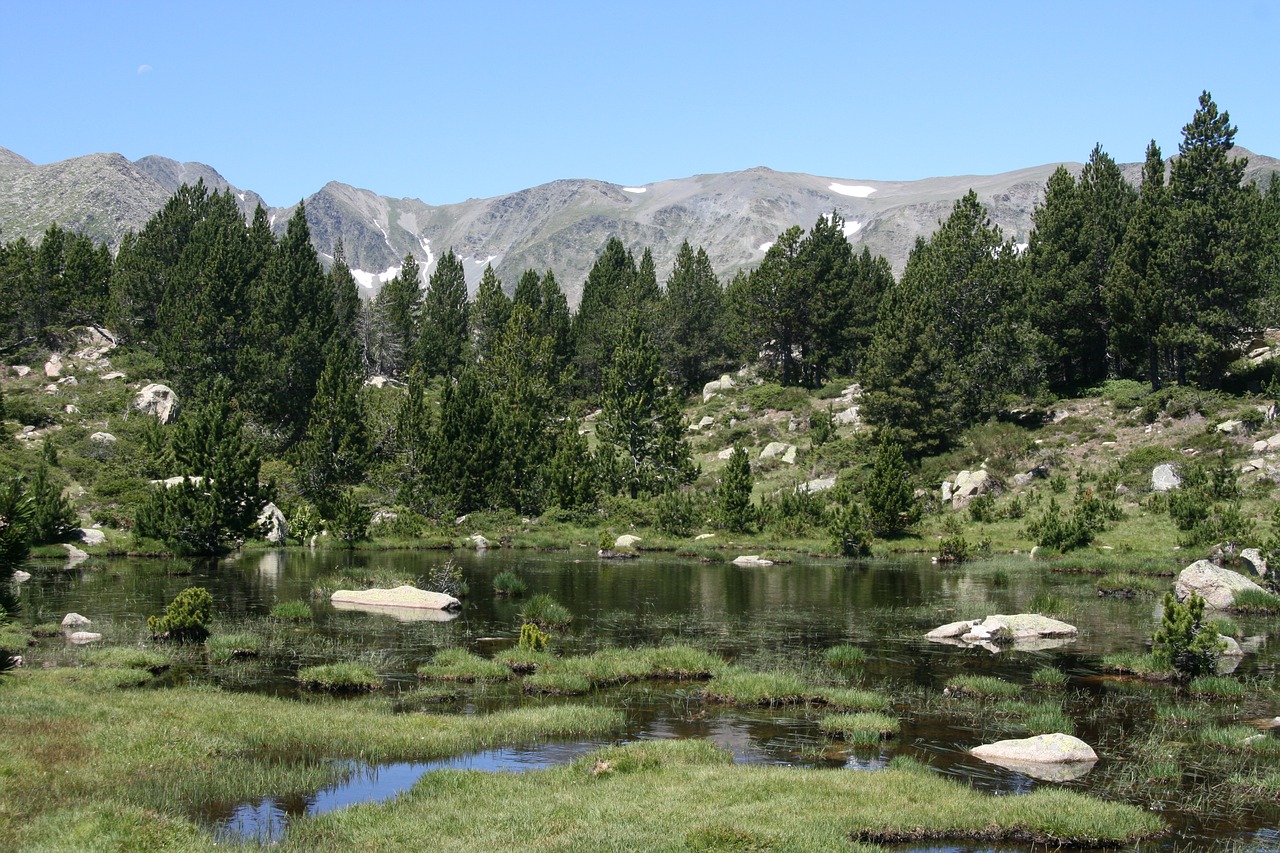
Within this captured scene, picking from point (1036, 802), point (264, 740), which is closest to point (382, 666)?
point (264, 740)

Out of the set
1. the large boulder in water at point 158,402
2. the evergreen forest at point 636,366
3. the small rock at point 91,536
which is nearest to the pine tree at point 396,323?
the evergreen forest at point 636,366

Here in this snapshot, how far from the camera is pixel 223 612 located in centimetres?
3462

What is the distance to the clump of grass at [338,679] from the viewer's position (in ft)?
76.5

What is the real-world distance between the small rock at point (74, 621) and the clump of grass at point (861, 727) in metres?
23.6

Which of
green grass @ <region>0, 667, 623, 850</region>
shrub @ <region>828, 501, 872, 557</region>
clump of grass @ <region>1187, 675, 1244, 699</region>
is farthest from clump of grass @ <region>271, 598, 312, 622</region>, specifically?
shrub @ <region>828, 501, 872, 557</region>

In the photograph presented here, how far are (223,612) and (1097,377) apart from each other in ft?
260

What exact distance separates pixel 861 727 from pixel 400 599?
24.1 meters

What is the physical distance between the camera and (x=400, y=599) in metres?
39.1

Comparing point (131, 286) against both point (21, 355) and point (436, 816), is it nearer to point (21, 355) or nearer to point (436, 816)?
point (21, 355)

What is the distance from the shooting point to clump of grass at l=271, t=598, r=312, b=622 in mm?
33531

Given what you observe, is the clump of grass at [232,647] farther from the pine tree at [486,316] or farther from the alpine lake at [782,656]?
the pine tree at [486,316]

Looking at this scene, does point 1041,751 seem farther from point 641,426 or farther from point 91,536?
point 641,426

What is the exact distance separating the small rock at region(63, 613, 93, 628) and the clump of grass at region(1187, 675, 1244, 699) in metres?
32.5

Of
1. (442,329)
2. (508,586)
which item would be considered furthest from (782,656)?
(442,329)
